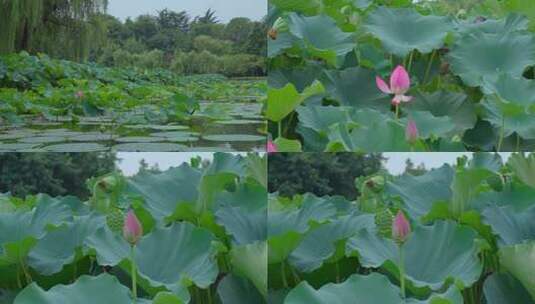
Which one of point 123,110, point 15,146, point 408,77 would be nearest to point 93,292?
point 408,77

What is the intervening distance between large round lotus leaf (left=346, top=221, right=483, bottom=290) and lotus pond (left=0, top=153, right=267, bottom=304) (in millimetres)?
116

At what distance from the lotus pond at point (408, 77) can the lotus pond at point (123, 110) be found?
0.41 m

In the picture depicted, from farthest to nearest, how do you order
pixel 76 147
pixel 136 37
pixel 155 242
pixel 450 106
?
pixel 136 37 < pixel 76 147 < pixel 450 106 < pixel 155 242

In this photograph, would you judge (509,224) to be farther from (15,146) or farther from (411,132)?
(15,146)

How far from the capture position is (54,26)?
223cm

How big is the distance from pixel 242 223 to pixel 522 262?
32cm

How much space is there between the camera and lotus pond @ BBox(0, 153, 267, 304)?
0.77 m

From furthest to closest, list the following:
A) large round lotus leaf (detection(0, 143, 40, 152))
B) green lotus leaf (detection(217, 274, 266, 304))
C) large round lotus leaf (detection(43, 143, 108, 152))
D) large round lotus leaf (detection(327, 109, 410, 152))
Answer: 1. large round lotus leaf (detection(0, 143, 40, 152))
2. large round lotus leaf (detection(43, 143, 108, 152))
3. large round lotus leaf (detection(327, 109, 410, 152))
4. green lotus leaf (detection(217, 274, 266, 304))

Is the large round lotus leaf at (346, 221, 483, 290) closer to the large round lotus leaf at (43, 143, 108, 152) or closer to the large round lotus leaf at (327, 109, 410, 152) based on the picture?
the large round lotus leaf at (327, 109, 410, 152)

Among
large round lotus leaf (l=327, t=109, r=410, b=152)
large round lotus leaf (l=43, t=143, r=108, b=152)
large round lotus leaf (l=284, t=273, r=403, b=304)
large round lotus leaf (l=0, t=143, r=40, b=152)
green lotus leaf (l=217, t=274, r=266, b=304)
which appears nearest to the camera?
large round lotus leaf (l=284, t=273, r=403, b=304)

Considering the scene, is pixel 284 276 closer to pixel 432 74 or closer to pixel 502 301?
pixel 502 301

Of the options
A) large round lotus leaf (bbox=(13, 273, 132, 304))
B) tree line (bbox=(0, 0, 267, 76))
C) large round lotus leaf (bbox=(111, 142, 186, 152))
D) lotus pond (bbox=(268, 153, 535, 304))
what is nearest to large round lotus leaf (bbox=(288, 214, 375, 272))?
lotus pond (bbox=(268, 153, 535, 304))

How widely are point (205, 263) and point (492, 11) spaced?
986 millimetres

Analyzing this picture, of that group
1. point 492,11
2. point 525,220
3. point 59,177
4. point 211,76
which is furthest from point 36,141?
point 525,220
